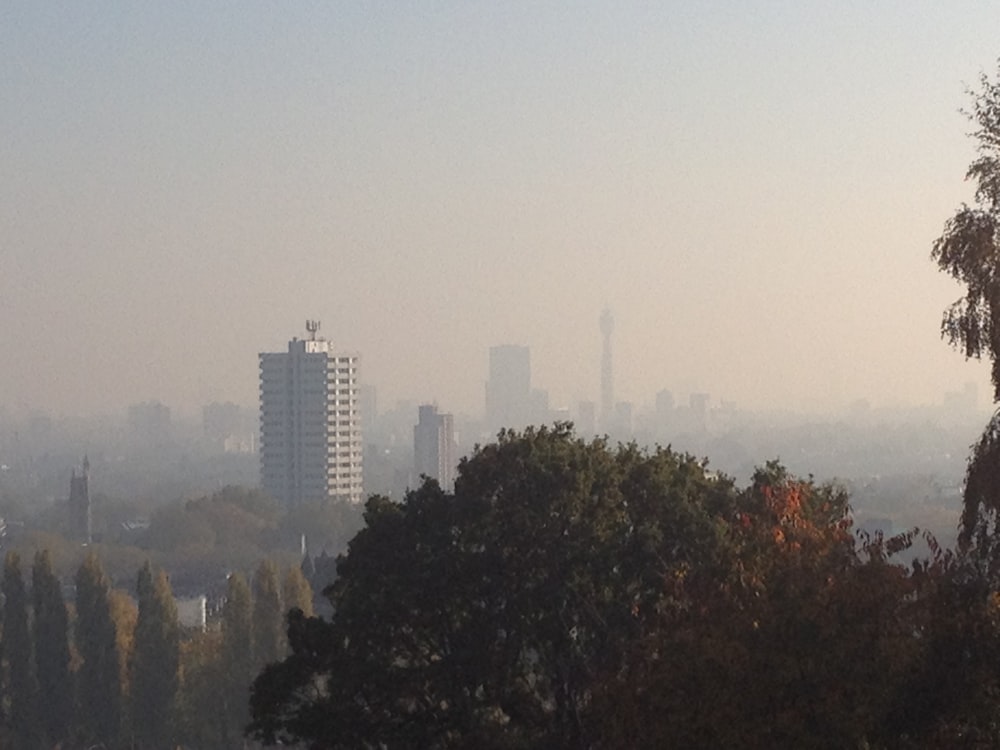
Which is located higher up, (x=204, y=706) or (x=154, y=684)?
(x=154, y=684)

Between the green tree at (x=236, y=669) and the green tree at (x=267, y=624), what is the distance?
7.0 inches

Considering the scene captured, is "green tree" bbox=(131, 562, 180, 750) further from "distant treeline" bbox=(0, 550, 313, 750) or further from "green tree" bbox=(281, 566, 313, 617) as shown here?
"green tree" bbox=(281, 566, 313, 617)

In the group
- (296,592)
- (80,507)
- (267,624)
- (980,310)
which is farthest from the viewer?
(80,507)

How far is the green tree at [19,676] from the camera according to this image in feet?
127

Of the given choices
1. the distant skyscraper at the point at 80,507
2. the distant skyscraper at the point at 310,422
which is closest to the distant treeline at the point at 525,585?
the distant skyscraper at the point at 80,507

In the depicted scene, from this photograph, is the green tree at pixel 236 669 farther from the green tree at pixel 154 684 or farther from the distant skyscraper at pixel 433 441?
the distant skyscraper at pixel 433 441

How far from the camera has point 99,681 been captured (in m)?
39.0

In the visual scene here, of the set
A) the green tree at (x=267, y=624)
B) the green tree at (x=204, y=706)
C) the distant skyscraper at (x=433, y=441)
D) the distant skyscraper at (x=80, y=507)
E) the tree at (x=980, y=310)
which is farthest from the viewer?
the distant skyscraper at (x=433, y=441)

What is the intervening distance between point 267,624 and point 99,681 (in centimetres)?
422

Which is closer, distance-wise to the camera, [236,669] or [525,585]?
[525,585]

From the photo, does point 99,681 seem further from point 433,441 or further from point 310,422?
point 433,441

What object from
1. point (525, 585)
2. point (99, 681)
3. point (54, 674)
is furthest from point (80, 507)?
point (525, 585)

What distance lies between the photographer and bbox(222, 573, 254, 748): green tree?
130 feet

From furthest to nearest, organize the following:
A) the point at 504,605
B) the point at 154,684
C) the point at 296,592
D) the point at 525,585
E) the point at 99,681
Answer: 1. the point at 296,592
2. the point at 99,681
3. the point at 154,684
4. the point at 504,605
5. the point at 525,585
